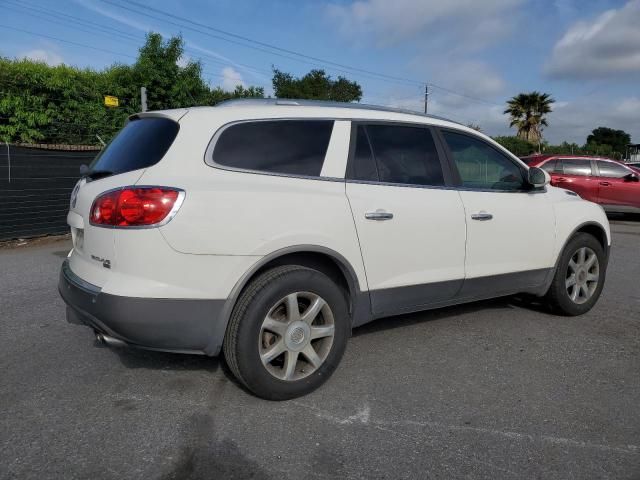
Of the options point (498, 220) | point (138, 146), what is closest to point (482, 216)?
point (498, 220)

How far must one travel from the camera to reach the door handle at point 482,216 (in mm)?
3960

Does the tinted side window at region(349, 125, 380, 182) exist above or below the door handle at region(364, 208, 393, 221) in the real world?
above

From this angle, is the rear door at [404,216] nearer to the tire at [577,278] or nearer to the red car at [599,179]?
the tire at [577,278]

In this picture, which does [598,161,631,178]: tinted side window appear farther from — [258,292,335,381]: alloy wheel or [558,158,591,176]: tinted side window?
[258,292,335,381]: alloy wheel

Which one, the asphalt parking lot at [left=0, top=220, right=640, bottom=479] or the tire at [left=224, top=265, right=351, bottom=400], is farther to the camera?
the tire at [left=224, top=265, right=351, bottom=400]

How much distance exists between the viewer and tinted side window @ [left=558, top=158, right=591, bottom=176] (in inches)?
547

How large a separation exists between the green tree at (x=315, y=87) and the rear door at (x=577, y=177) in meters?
29.8

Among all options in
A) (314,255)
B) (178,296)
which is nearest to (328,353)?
(314,255)

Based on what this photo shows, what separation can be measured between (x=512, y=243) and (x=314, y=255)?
1.83 metres

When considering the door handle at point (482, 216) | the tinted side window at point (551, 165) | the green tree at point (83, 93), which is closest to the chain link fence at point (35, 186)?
the green tree at point (83, 93)

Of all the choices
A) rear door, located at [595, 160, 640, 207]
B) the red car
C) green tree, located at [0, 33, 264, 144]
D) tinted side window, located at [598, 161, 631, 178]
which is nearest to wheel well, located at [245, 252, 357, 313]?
green tree, located at [0, 33, 264, 144]

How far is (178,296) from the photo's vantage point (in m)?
2.81

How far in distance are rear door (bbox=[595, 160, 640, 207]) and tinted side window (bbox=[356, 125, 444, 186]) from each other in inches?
460

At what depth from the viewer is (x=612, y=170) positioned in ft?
45.4
